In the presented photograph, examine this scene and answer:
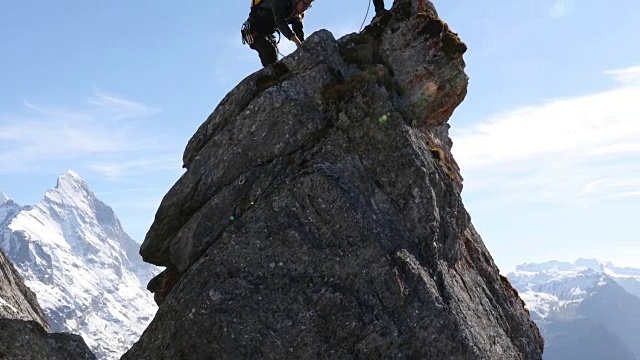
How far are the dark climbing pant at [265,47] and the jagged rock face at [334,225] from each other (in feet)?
11.2

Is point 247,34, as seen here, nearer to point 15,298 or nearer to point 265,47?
point 265,47

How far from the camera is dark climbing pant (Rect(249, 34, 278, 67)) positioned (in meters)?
27.3

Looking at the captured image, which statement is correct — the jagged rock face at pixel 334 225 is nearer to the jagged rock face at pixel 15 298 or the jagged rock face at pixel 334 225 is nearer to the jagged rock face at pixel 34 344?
the jagged rock face at pixel 34 344

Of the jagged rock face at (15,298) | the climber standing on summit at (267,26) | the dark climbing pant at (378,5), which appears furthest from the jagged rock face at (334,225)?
the jagged rock face at (15,298)

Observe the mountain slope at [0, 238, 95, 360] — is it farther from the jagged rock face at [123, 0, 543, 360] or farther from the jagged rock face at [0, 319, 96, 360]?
the jagged rock face at [123, 0, 543, 360]

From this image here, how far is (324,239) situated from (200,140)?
309 inches

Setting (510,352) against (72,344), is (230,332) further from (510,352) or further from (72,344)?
(510,352)

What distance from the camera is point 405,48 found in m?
24.8

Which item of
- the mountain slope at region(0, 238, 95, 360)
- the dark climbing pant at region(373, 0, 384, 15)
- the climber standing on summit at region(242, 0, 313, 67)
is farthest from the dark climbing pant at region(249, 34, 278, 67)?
the mountain slope at region(0, 238, 95, 360)

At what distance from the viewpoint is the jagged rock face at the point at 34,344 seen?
17562 mm

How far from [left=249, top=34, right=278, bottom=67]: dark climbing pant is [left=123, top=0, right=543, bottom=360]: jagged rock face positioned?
3416 millimetres

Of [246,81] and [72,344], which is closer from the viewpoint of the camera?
[72,344]

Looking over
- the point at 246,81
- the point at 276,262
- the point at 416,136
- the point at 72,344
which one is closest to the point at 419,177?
the point at 416,136

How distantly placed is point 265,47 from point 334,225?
36.1 ft
